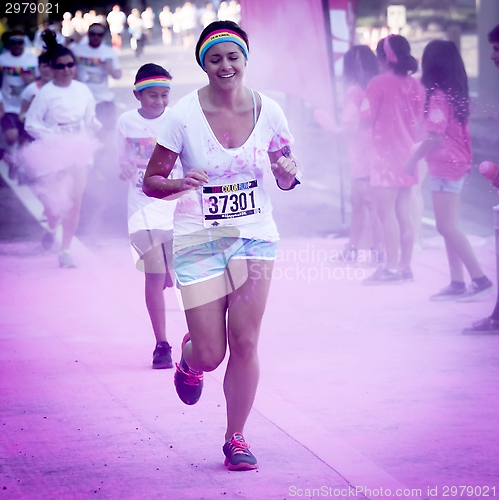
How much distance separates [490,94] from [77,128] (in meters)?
12.6

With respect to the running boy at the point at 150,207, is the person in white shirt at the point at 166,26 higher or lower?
higher

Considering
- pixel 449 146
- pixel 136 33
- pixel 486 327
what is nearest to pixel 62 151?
pixel 449 146

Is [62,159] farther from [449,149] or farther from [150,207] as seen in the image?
[449,149]

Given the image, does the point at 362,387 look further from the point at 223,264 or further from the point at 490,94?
the point at 490,94

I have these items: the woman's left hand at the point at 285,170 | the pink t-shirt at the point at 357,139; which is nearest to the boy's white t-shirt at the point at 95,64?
the pink t-shirt at the point at 357,139

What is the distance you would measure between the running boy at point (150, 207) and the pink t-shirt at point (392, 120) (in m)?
2.31

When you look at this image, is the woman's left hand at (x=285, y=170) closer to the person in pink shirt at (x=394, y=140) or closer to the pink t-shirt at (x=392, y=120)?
the person in pink shirt at (x=394, y=140)

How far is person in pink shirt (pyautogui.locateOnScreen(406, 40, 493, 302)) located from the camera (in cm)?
705

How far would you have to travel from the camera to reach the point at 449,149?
7.23 m

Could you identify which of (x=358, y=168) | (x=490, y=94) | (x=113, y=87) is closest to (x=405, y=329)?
(x=358, y=168)

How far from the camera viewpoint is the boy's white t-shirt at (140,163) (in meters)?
5.91

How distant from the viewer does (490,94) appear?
19.7m

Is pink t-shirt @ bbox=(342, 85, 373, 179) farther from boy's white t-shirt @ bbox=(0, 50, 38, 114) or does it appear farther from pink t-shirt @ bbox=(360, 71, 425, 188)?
boy's white t-shirt @ bbox=(0, 50, 38, 114)

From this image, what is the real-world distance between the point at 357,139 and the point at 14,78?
7.35 m
